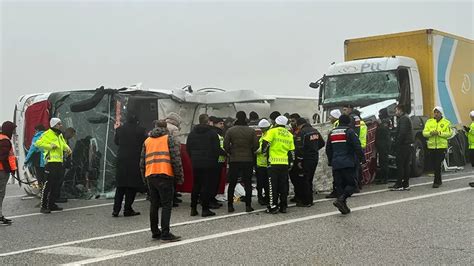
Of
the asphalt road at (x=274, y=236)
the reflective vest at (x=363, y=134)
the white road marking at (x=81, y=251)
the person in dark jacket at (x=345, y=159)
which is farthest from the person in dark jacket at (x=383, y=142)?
the white road marking at (x=81, y=251)

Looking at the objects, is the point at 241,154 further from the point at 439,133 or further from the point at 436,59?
the point at 436,59

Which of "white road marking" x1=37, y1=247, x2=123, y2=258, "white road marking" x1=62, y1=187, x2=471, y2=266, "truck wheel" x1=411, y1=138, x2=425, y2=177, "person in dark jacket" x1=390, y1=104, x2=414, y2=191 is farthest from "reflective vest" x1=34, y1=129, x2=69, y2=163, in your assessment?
"truck wheel" x1=411, y1=138, x2=425, y2=177

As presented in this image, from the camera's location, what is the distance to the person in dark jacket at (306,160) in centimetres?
1047

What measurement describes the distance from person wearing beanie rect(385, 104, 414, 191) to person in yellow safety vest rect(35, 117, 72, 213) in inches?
280

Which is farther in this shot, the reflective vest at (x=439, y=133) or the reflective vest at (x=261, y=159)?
the reflective vest at (x=439, y=133)

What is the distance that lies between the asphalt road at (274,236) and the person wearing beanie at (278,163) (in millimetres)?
329

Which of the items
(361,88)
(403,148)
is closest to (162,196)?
(403,148)

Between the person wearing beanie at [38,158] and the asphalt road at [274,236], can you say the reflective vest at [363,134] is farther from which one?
the person wearing beanie at [38,158]

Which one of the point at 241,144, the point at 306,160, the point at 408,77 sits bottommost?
the point at 306,160

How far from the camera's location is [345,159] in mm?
9367

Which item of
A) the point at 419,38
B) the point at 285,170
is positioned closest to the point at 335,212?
the point at 285,170

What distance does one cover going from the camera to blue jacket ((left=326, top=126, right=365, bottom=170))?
934 cm

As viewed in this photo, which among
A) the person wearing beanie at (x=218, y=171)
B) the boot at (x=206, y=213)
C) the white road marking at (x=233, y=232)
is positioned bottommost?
the boot at (x=206, y=213)

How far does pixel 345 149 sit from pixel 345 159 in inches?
6.8
